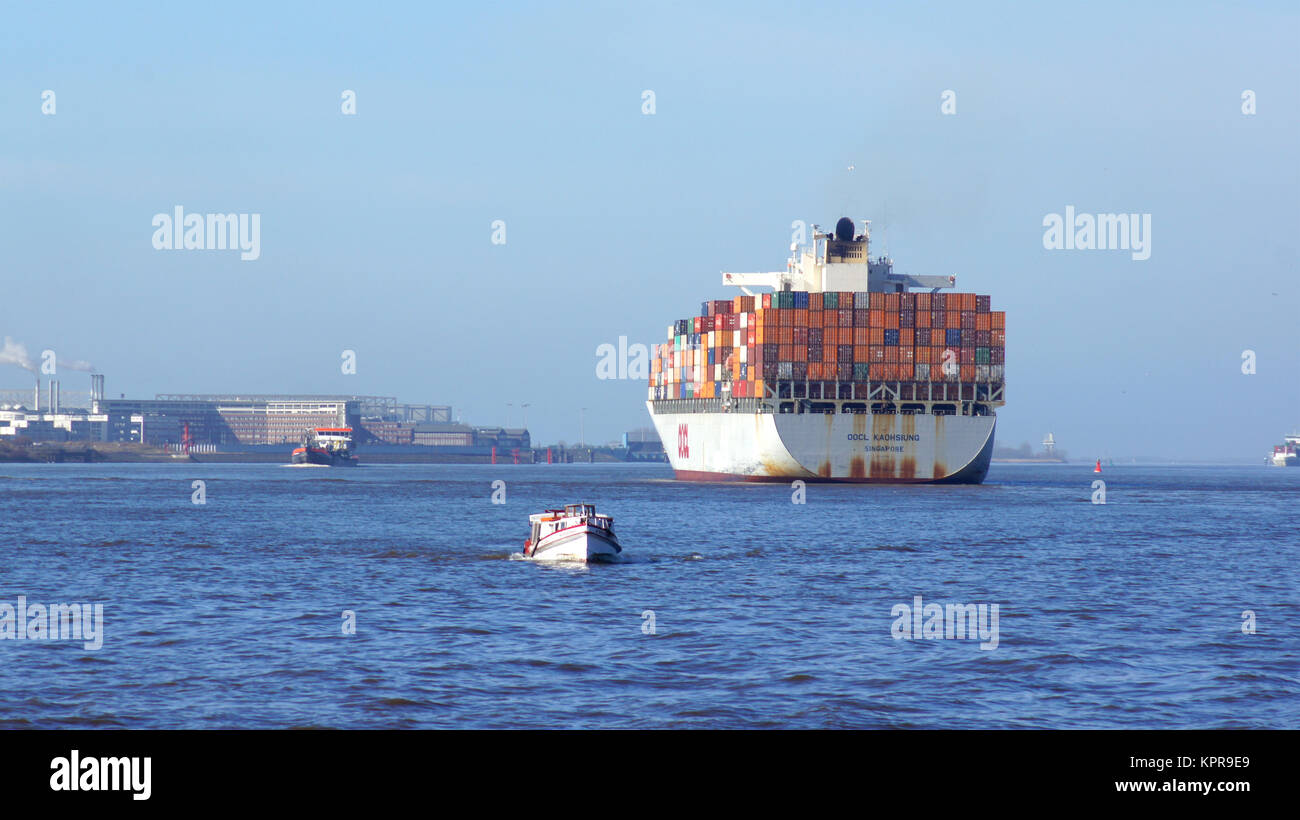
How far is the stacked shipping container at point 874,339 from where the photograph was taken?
105812mm

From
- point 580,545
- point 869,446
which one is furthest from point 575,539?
point 869,446

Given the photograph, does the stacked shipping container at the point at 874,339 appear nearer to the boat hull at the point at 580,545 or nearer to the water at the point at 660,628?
the water at the point at 660,628

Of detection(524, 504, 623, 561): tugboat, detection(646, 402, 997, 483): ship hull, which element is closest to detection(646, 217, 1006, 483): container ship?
detection(646, 402, 997, 483): ship hull

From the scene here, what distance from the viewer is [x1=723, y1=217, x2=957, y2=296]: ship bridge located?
118m

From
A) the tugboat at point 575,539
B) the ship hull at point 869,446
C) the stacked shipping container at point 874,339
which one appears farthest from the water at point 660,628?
the stacked shipping container at point 874,339

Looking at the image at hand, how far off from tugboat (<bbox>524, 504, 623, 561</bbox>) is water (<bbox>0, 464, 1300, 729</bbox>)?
150 centimetres

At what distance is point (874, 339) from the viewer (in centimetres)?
10700

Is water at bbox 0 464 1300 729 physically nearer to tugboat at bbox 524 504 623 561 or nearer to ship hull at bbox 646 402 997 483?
tugboat at bbox 524 504 623 561

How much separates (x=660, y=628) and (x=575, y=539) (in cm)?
1612

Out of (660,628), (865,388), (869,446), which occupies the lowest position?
(660,628)

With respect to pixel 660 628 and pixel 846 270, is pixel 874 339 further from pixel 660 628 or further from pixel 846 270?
pixel 660 628

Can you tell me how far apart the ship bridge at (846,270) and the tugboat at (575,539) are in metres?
75.0

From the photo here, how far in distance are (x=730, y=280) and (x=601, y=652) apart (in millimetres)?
110953

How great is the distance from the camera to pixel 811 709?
69.1 ft
